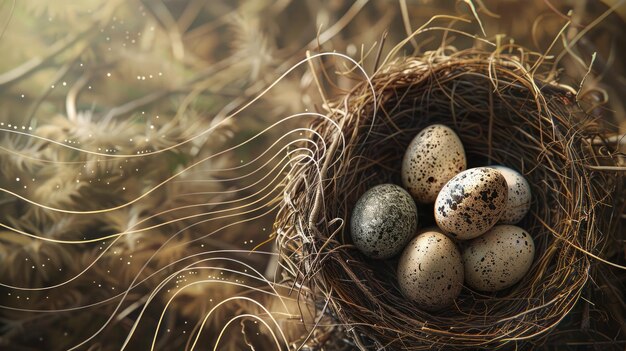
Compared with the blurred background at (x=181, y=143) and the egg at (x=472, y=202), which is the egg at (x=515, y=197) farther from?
the blurred background at (x=181, y=143)

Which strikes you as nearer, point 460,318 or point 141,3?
point 460,318

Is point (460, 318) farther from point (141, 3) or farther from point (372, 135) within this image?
point (141, 3)

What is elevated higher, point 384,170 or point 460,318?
point 384,170

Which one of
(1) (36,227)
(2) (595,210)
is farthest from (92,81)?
(2) (595,210)

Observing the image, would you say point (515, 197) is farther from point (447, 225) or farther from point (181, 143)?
point (181, 143)

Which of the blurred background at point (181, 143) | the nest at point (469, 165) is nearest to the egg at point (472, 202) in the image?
the nest at point (469, 165)

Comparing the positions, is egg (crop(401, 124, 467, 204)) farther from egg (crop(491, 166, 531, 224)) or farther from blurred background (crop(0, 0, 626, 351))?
blurred background (crop(0, 0, 626, 351))

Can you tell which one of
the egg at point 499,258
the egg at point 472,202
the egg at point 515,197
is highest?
the egg at point 472,202
